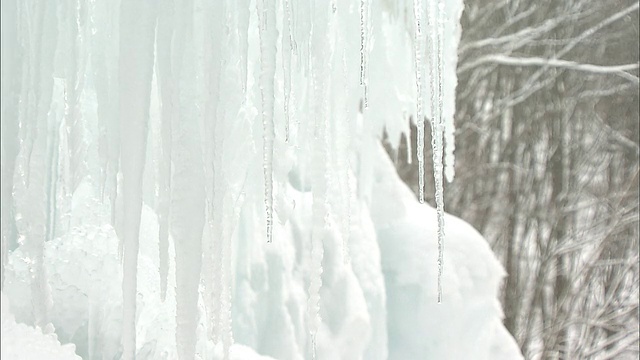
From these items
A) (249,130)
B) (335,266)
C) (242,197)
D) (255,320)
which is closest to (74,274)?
Answer: (249,130)

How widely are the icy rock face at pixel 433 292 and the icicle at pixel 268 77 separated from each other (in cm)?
113

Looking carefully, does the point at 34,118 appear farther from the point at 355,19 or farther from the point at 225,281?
the point at 355,19

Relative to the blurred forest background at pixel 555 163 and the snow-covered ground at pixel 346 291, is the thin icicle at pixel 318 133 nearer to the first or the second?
the snow-covered ground at pixel 346 291

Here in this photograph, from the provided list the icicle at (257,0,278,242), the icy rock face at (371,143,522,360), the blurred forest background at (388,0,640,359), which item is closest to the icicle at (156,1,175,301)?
the icicle at (257,0,278,242)

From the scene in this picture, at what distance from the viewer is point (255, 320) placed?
1938mm

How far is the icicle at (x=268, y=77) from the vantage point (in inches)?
42.3

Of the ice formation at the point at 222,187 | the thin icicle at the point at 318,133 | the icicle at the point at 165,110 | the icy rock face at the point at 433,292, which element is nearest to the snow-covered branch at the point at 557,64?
the ice formation at the point at 222,187

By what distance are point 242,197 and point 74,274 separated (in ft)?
1.76

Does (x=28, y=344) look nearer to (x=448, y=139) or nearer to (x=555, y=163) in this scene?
(x=448, y=139)

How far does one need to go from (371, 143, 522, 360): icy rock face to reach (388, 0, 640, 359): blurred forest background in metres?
1.98

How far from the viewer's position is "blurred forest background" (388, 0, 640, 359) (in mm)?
4281

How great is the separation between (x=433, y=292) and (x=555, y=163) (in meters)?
2.43

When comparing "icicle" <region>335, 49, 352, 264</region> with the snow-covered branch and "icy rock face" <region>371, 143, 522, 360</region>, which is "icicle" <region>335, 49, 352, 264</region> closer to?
"icy rock face" <region>371, 143, 522, 360</region>

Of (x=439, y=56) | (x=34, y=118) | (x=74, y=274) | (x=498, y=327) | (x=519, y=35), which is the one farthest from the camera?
(x=519, y=35)
